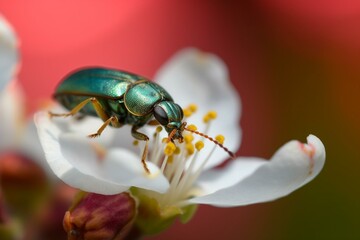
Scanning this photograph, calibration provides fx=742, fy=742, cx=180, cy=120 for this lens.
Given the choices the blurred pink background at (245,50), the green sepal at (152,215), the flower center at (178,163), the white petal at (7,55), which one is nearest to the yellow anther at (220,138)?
the flower center at (178,163)

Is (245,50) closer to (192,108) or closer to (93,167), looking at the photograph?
(192,108)

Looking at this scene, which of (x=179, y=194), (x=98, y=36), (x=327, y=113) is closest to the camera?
(x=179, y=194)

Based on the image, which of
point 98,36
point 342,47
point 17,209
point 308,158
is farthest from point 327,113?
point 308,158

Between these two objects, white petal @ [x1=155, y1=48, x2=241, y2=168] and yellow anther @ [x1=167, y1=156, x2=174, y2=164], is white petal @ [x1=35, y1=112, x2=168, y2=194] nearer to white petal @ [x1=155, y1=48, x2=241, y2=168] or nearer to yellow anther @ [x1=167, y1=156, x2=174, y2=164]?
yellow anther @ [x1=167, y1=156, x2=174, y2=164]

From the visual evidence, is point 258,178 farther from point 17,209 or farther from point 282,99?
point 282,99

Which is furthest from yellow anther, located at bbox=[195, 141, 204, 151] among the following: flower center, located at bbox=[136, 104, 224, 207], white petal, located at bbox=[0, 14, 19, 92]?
white petal, located at bbox=[0, 14, 19, 92]

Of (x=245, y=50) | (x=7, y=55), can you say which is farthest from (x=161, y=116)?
(x=245, y=50)
